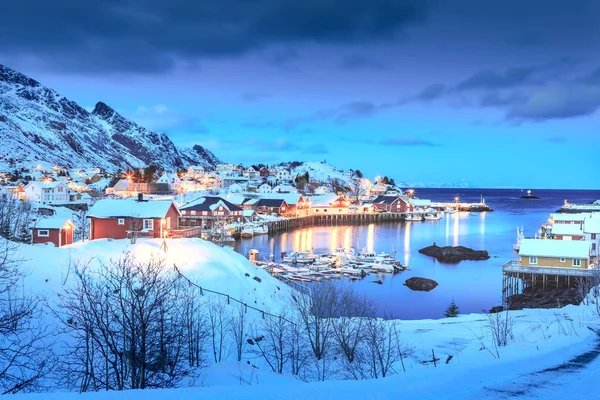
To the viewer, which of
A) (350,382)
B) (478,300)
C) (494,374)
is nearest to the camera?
(350,382)

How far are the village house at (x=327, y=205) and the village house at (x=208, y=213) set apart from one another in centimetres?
2741

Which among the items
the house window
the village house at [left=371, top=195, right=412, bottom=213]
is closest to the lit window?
the house window

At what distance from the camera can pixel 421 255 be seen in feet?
179

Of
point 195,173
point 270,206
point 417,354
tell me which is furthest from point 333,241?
point 195,173

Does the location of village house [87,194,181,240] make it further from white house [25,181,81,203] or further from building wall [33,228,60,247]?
white house [25,181,81,203]

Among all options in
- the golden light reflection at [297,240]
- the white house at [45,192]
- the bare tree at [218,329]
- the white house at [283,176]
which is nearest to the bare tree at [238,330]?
the bare tree at [218,329]

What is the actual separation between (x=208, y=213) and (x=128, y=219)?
39.5m

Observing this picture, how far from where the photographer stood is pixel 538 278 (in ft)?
118

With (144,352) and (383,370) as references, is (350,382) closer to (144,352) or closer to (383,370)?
(383,370)

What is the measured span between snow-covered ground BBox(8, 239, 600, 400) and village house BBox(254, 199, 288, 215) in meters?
66.9

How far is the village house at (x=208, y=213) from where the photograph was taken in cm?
7512

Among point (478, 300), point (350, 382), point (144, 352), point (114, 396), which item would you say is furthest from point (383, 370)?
point (478, 300)

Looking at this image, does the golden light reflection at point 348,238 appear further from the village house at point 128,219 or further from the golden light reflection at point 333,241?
the village house at point 128,219

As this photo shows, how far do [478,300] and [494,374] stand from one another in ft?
84.2
